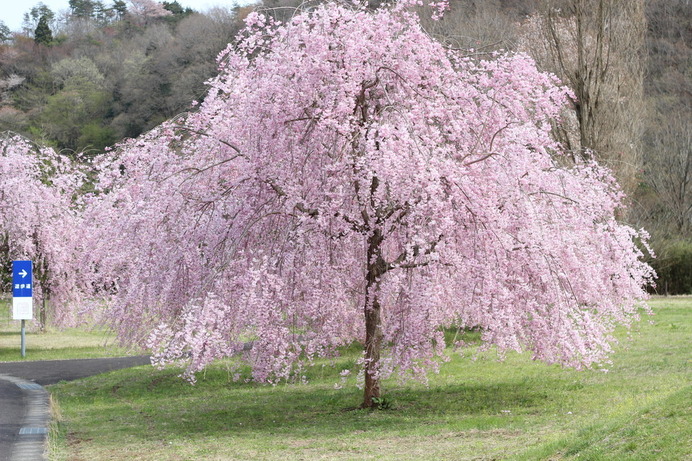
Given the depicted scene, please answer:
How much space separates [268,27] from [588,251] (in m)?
5.47

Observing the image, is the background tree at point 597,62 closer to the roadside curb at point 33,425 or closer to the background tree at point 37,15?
the roadside curb at point 33,425

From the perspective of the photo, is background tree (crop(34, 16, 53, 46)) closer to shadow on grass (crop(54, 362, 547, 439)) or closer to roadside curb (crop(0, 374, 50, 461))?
roadside curb (crop(0, 374, 50, 461))

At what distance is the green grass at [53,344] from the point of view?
88.0 ft

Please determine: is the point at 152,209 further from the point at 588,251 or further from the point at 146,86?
the point at 146,86

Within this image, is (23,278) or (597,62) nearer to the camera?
(23,278)

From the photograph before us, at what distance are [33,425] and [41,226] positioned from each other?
568 inches

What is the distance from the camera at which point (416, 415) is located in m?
13.3

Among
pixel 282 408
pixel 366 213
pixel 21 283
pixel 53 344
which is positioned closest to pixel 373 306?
pixel 366 213

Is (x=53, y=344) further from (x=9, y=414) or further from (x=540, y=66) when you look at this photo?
(x=540, y=66)

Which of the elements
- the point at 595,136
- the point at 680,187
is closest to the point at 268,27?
the point at 595,136

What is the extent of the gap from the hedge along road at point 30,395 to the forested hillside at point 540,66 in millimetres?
5493

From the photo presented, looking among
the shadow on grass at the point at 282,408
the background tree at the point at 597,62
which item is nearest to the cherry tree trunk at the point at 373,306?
the shadow on grass at the point at 282,408

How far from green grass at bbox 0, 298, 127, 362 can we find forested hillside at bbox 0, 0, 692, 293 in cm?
682

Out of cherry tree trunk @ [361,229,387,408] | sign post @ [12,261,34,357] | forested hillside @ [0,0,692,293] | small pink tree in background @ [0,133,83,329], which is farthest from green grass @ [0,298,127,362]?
cherry tree trunk @ [361,229,387,408]
